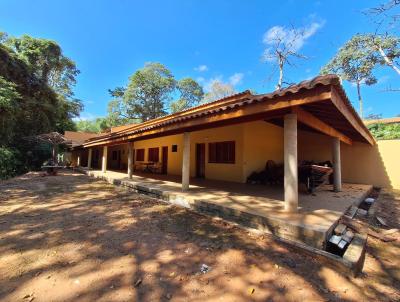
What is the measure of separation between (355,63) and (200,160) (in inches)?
682

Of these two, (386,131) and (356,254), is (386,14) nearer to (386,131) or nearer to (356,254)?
(356,254)

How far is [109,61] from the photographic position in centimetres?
2977

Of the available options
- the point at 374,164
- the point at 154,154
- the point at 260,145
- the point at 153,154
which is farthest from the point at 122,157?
the point at 374,164

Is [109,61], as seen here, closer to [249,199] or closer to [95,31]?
[95,31]

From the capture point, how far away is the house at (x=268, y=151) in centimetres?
392

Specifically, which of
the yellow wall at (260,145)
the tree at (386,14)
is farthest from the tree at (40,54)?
the tree at (386,14)

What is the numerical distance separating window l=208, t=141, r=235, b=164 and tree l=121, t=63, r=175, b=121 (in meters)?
21.9

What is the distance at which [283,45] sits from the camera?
16203mm

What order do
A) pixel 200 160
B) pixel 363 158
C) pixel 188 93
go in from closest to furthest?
pixel 363 158 → pixel 200 160 → pixel 188 93

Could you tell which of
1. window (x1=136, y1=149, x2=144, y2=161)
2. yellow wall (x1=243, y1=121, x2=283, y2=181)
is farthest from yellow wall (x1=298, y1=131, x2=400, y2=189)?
window (x1=136, y1=149, x2=144, y2=161)

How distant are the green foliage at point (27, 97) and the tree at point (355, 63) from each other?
22976 millimetres

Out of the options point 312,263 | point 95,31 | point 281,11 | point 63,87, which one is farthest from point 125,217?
point 63,87

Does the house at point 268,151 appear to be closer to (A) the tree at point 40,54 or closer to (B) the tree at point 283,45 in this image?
(B) the tree at point 283,45

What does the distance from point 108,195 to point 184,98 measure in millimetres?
26003
